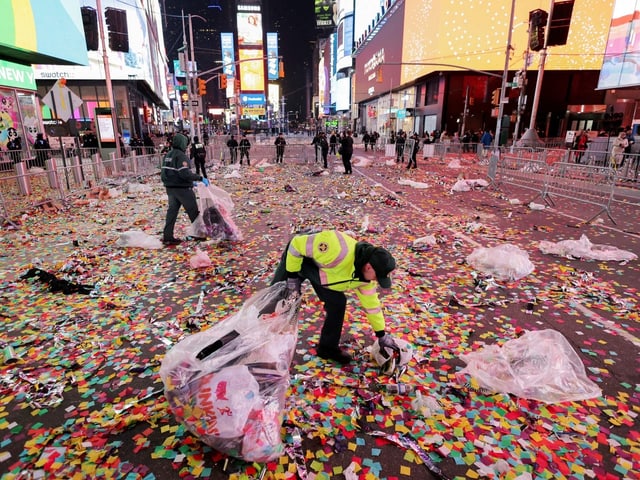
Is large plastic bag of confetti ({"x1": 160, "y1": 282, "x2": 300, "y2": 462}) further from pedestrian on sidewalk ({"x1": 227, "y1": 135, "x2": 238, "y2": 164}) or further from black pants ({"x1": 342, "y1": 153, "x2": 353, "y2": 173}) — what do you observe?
pedestrian on sidewalk ({"x1": 227, "y1": 135, "x2": 238, "y2": 164})

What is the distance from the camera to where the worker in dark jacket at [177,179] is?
7.19m

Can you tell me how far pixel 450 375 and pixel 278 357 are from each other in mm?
1741

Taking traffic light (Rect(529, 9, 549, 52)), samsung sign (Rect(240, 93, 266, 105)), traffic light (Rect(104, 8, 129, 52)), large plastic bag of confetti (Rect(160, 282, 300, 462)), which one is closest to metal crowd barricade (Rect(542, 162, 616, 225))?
large plastic bag of confetti (Rect(160, 282, 300, 462))

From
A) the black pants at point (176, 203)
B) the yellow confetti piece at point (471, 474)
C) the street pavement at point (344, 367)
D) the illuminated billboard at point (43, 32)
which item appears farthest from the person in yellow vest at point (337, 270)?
the illuminated billboard at point (43, 32)

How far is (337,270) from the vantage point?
3.12 meters

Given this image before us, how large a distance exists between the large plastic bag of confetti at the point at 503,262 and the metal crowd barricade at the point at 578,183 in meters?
5.20

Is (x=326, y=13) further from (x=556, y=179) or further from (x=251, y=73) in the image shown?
(x=556, y=179)

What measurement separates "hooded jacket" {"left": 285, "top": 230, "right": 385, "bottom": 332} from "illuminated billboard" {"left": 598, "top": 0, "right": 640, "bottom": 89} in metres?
27.9

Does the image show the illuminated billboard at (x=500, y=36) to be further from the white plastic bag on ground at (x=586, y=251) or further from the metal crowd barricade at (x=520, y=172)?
the white plastic bag on ground at (x=586, y=251)

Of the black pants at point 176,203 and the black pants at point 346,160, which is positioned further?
the black pants at point 346,160

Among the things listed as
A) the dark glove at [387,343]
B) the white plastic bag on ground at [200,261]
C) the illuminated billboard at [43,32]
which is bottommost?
the white plastic bag on ground at [200,261]

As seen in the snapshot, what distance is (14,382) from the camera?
3443 millimetres

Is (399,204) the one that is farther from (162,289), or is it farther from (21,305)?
(21,305)

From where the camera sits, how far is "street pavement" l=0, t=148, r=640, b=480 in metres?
2.64
